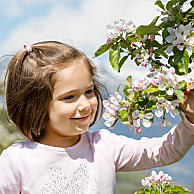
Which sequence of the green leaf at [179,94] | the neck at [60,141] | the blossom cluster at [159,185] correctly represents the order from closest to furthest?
the green leaf at [179,94] → the neck at [60,141] → the blossom cluster at [159,185]

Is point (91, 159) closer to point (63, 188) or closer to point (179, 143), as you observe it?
point (63, 188)

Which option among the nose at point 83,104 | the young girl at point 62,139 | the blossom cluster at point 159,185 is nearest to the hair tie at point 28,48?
the young girl at point 62,139

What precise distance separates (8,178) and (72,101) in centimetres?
36

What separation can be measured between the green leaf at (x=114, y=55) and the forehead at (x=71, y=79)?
0.65 feet

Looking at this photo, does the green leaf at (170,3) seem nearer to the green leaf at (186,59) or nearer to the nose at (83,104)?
the green leaf at (186,59)

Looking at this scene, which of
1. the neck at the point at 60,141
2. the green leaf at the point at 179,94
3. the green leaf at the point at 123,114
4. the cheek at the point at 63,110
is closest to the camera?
the green leaf at the point at 179,94

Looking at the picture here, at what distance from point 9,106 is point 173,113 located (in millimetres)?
690

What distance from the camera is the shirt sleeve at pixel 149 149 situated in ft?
4.59

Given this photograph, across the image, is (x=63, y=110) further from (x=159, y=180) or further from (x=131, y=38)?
(x=159, y=180)

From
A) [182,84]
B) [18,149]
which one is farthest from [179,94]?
[18,149]

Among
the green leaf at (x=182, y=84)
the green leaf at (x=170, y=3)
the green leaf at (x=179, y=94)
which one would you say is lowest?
the green leaf at (x=179, y=94)

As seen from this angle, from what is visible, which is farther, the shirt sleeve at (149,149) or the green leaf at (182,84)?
the shirt sleeve at (149,149)

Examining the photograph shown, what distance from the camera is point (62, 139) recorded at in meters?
1.52

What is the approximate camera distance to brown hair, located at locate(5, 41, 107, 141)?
146 centimetres
